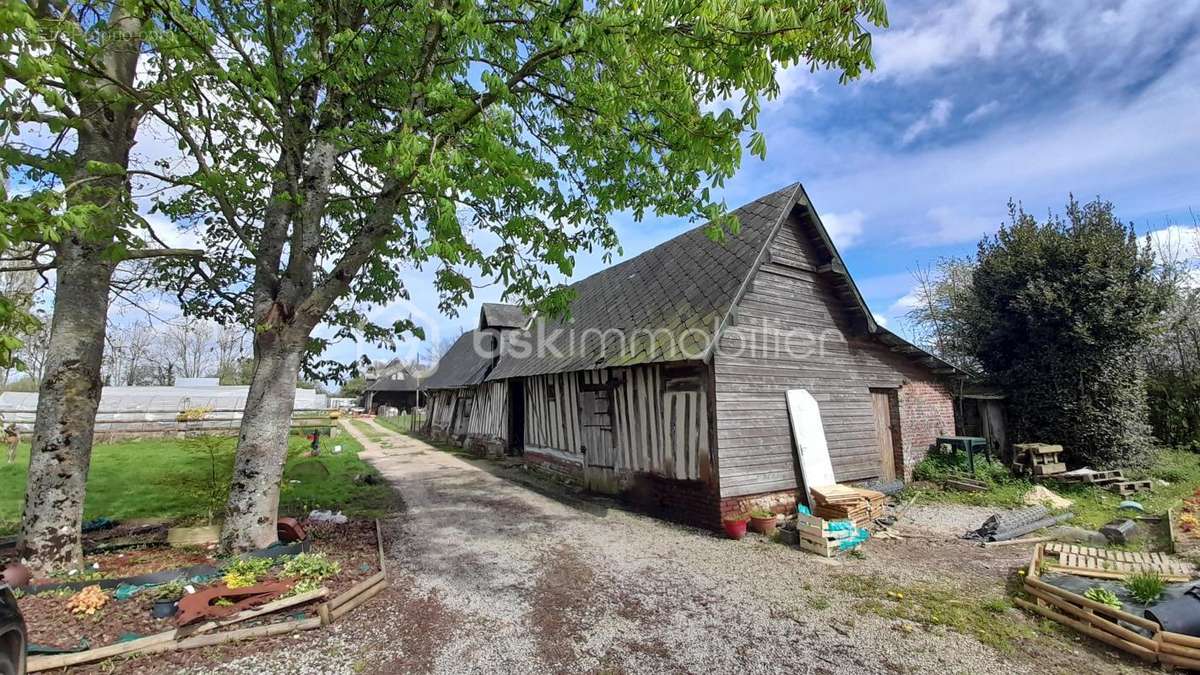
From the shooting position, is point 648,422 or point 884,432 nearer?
point 648,422

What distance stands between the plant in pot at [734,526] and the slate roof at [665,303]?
2476mm

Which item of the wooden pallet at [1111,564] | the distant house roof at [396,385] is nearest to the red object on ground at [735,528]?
the wooden pallet at [1111,564]

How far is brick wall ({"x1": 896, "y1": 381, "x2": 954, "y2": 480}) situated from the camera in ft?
33.5

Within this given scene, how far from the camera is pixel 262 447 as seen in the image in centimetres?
547

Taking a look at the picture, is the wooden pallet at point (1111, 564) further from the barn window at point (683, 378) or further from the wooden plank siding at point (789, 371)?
the barn window at point (683, 378)

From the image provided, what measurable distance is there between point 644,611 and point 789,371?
17.6 ft

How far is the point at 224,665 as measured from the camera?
3.55 metres

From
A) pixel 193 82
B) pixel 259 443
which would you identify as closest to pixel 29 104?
pixel 193 82

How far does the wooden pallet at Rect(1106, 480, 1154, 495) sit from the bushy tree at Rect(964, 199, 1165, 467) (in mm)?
685

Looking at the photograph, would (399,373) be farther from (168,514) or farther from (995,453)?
(995,453)

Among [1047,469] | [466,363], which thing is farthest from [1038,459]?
[466,363]

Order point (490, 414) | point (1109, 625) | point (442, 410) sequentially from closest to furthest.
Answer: point (1109, 625) < point (490, 414) < point (442, 410)

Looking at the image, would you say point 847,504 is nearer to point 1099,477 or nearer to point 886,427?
point 886,427

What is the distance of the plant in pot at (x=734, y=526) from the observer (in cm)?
702
